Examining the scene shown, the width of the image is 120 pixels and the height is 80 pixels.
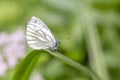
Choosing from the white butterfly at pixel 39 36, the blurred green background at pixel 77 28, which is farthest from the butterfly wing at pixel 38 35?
the blurred green background at pixel 77 28

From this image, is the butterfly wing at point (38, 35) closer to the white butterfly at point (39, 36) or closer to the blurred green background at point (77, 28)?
the white butterfly at point (39, 36)

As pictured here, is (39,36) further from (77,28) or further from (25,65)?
(77,28)

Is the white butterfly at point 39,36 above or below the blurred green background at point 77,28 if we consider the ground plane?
above

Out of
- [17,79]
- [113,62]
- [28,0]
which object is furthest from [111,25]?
[17,79]

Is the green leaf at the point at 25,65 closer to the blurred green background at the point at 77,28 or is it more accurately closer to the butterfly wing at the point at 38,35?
the butterfly wing at the point at 38,35

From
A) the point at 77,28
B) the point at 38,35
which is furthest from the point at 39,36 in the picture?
the point at 77,28

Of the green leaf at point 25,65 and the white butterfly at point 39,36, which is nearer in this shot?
the green leaf at point 25,65

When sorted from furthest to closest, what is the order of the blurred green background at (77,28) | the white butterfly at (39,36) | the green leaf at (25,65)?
the blurred green background at (77,28) → the white butterfly at (39,36) → the green leaf at (25,65)

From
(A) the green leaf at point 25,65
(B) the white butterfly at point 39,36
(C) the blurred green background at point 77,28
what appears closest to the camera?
(A) the green leaf at point 25,65
